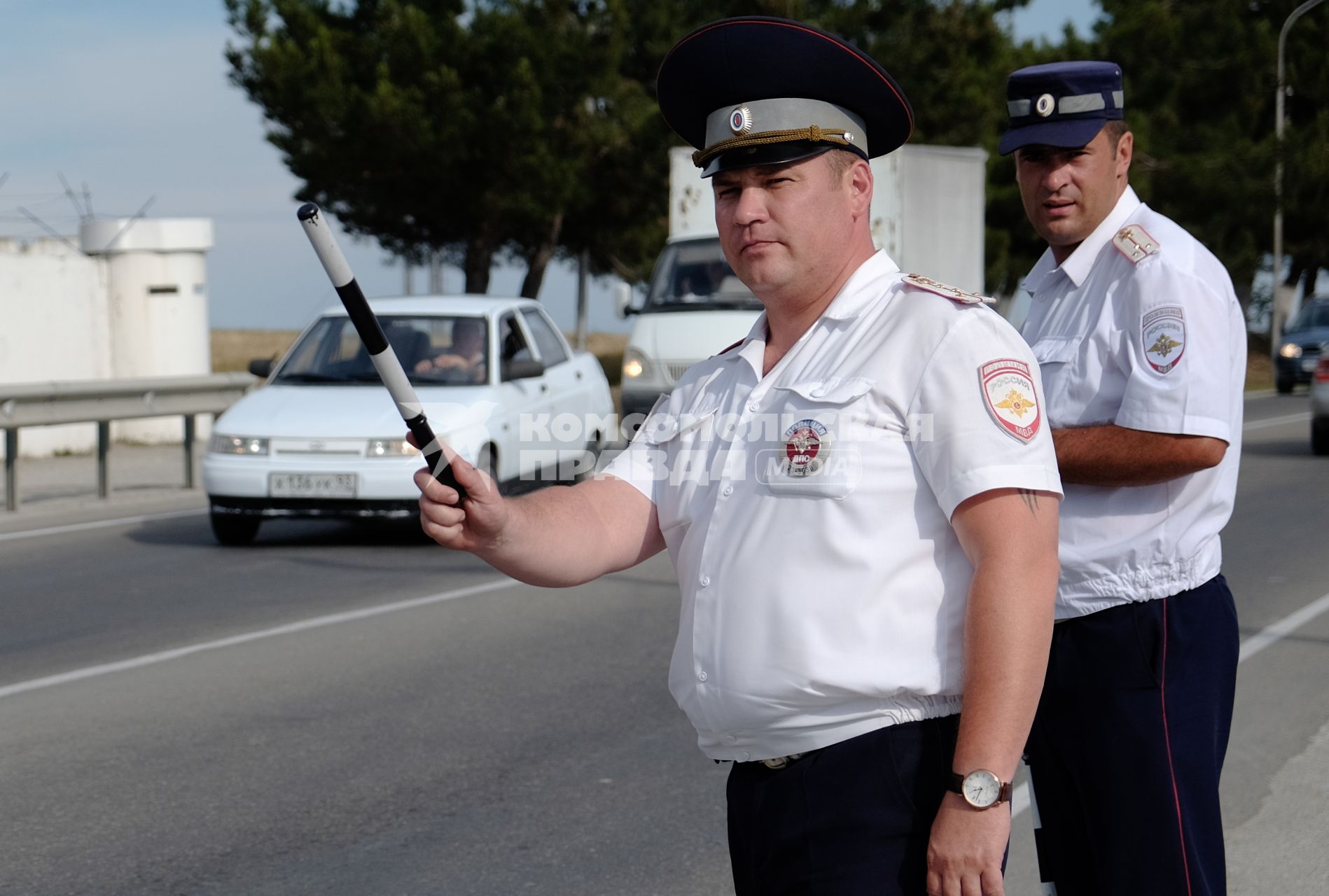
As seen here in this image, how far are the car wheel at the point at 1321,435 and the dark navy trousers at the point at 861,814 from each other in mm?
16283

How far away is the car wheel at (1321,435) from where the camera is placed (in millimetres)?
17281

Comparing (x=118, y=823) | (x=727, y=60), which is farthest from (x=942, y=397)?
(x=118, y=823)

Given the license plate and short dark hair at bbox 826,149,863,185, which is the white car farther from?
short dark hair at bbox 826,149,863,185

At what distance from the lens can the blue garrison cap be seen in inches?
127

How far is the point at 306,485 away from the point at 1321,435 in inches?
460

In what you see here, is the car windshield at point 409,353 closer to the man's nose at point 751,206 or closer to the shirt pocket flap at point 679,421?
the shirt pocket flap at point 679,421

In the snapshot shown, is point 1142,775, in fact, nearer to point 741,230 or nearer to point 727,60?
point 741,230

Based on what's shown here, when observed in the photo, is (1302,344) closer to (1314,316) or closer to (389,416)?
(1314,316)

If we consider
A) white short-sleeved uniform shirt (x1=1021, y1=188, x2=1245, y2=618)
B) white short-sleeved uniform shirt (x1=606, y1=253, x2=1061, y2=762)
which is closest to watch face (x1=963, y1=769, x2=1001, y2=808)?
white short-sleeved uniform shirt (x1=606, y1=253, x2=1061, y2=762)

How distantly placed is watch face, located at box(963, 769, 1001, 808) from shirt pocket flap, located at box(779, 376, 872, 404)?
551 mm

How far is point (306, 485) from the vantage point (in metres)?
10.7

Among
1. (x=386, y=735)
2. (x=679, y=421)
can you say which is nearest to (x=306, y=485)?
(x=386, y=735)

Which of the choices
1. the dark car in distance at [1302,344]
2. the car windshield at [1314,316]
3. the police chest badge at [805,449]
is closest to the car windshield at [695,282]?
the police chest badge at [805,449]

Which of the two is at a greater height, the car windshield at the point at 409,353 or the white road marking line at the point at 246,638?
the car windshield at the point at 409,353
